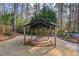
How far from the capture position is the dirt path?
8.30ft

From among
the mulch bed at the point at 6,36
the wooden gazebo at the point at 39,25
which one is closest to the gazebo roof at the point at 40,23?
the wooden gazebo at the point at 39,25

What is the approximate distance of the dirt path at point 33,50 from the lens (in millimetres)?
2531

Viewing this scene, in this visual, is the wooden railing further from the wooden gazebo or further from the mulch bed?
the wooden gazebo

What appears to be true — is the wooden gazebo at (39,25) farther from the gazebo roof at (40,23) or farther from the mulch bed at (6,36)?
the mulch bed at (6,36)

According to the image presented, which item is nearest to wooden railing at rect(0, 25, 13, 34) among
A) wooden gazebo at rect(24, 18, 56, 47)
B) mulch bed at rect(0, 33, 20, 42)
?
mulch bed at rect(0, 33, 20, 42)

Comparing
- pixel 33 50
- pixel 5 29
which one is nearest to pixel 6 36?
pixel 5 29

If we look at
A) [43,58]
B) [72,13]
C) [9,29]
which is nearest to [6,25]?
[9,29]

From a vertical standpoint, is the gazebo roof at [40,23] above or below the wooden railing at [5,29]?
above

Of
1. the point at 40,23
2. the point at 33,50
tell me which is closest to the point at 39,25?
the point at 40,23

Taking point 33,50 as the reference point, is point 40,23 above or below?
above

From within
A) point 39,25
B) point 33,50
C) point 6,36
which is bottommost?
point 33,50

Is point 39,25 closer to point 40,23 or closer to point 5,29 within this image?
point 40,23

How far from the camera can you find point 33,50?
2.54 m

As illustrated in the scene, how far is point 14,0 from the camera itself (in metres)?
2.58
